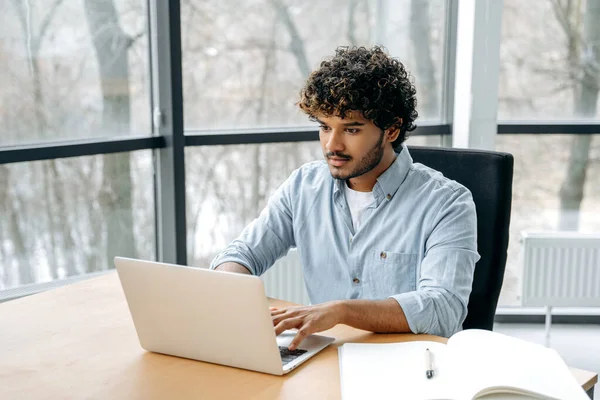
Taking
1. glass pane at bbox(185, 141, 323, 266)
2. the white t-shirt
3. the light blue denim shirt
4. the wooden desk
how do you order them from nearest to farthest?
1. the wooden desk
2. the light blue denim shirt
3. the white t-shirt
4. glass pane at bbox(185, 141, 323, 266)

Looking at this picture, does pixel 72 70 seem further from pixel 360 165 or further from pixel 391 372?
pixel 391 372

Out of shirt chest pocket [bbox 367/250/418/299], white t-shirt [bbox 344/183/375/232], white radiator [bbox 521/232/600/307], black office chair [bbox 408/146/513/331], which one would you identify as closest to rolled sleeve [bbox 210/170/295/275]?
white t-shirt [bbox 344/183/375/232]

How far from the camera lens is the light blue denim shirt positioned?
1615mm

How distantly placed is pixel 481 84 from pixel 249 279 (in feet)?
7.66

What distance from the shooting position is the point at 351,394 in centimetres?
122

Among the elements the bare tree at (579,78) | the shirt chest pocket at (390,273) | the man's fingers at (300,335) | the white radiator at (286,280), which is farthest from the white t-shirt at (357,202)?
the bare tree at (579,78)

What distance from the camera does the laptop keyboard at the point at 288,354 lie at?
4.52 ft

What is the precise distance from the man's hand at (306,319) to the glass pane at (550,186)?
7.29 feet

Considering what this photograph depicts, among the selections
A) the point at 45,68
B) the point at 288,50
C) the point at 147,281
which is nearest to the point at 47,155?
the point at 45,68

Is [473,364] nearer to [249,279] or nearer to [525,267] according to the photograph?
[249,279]

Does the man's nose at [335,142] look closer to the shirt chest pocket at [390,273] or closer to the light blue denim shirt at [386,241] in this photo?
the light blue denim shirt at [386,241]

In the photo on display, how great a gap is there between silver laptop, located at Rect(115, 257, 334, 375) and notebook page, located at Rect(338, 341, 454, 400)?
0.09m

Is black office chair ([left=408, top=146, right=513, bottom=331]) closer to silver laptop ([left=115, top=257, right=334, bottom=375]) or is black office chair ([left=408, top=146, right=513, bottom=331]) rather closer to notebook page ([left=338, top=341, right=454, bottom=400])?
notebook page ([left=338, top=341, right=454, bottom=400])

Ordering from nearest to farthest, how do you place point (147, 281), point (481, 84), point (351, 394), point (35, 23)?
1. point (351, 394)
2. point (147, 281)
3. point (35, 23)
4. point (481, 84)
